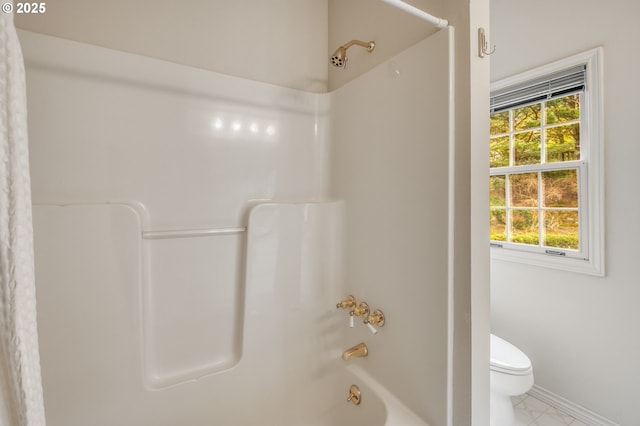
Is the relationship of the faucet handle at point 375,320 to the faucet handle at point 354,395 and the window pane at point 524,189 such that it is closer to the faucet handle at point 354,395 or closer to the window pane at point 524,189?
the faucet handle at point 354,395

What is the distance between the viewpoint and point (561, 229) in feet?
6.00

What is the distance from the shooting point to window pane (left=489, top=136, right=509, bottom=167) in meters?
2.16

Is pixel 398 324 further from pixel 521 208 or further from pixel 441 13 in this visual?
pixel 521 208

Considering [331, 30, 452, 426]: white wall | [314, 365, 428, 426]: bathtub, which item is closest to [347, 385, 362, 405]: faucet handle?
[314, 365, 428, 426]: bathtub

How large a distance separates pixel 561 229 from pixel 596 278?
→ 353 millimetres

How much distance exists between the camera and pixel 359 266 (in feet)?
4.38

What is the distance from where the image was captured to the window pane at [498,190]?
2.18m

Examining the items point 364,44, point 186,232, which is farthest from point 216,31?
point 186,232

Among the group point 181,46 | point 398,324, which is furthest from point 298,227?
point 181,46

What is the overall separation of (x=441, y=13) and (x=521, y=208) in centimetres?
170

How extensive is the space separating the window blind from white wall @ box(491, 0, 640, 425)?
11cm

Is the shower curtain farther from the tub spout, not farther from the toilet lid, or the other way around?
the toilet lid

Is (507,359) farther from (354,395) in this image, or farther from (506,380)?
(354,395)

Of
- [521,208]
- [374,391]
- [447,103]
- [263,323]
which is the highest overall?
[447,103]
